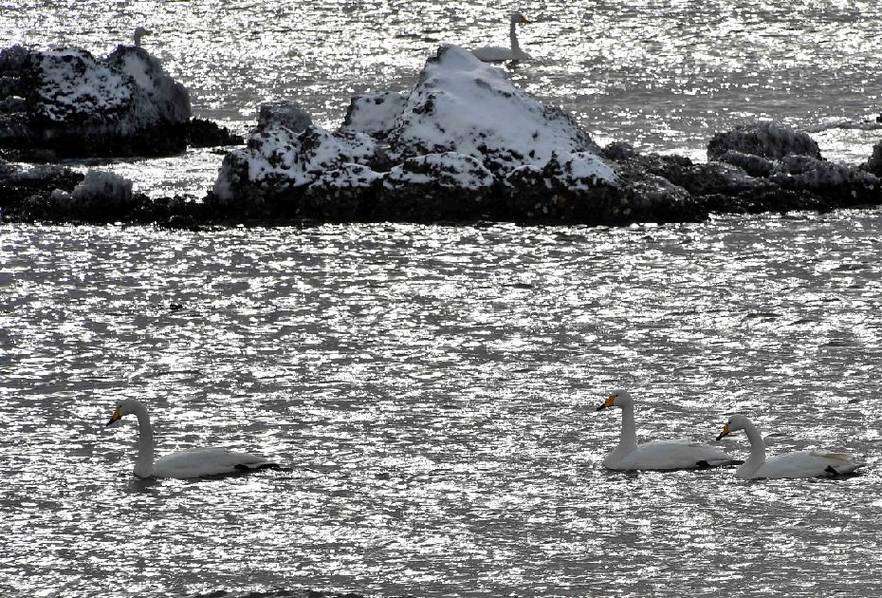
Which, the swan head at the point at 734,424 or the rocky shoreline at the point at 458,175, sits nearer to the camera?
the swan head at the point at 734,424

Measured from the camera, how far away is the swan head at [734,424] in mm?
15828

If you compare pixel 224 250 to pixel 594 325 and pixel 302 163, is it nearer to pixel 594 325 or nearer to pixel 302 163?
pixel 302 163

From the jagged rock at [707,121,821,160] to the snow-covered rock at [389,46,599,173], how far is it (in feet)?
7.48

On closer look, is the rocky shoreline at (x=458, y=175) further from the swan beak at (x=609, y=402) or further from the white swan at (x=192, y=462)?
the white swan at (x=192, y=462)

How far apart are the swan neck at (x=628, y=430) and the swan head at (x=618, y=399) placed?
1.6 inches

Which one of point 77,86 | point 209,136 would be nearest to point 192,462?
point 209,136

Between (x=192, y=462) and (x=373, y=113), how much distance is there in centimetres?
1541

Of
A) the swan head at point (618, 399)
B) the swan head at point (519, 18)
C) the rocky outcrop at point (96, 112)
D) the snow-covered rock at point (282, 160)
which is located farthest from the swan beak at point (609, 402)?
the swan head at point (519, 18)

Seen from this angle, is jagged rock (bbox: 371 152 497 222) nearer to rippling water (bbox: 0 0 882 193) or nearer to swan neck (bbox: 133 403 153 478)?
rippling water (bbox: 0 0 882 193)

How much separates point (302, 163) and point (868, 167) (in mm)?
9407

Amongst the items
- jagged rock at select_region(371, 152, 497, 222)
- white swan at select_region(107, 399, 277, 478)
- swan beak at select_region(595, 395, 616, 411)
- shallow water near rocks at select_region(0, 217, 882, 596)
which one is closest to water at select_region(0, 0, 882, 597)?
shallow water near rocks at select_region(0, 217, 882, 596)

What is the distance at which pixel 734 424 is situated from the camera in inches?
626

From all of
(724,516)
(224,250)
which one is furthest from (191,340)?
(724,516)

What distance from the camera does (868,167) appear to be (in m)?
28.9
